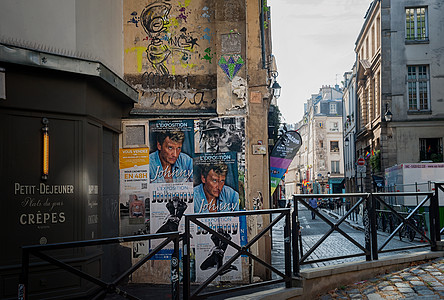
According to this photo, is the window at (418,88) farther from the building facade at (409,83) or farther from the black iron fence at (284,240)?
the black iron fence at (284,240)

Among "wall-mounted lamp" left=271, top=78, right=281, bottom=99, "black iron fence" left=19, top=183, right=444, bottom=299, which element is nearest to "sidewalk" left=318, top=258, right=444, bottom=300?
"black iron fence" left=19, top=183, right=444, bottom=299

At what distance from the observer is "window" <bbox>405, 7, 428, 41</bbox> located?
30312 mm

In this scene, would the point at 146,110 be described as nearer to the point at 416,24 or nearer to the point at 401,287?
the point at 401,287

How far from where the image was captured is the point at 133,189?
941 centimetres

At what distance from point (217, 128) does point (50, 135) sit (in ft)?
10.9

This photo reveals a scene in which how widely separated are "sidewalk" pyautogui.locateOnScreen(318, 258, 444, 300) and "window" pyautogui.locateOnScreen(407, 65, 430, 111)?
81.0 ft

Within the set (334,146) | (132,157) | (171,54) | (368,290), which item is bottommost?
(368,290)

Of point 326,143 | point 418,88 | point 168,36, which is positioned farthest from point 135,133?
point 326,143

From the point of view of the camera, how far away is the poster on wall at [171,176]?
9305 millimetres

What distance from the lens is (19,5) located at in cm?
676

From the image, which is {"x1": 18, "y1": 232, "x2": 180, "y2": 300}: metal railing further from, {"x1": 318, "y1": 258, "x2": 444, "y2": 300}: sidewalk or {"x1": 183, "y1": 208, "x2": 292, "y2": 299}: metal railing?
{"x1": 318, "y1": 258, "x2": 444, "y2": 300}: sidewalk

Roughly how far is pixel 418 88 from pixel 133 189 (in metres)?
25.7

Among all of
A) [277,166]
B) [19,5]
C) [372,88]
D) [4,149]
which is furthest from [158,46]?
[372,88]

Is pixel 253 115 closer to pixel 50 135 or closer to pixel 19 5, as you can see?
pixel 50 135
